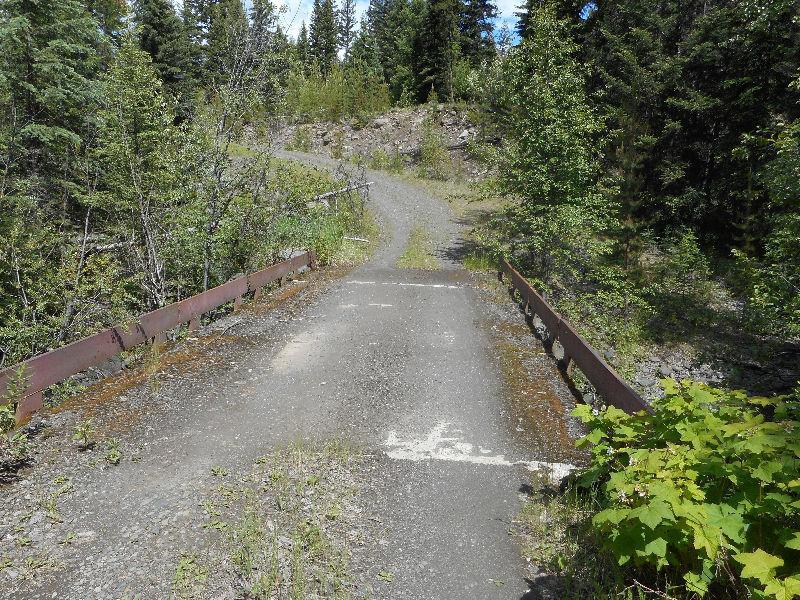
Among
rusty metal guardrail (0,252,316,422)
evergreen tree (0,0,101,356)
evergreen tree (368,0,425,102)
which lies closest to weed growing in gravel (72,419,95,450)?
rusty metal guardrail (0,252,316,422)

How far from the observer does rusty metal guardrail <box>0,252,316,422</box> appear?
5.29 meters

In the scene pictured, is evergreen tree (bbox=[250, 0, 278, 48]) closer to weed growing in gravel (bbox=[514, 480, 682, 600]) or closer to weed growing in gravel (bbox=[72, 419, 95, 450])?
weed growing in gravel (bbox=[72, 419, 95, 450])

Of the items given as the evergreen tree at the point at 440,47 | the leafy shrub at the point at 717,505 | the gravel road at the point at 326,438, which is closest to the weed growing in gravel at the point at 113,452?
the gravel road at the point at 326,438

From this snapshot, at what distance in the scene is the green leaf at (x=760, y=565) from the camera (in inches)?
79.5

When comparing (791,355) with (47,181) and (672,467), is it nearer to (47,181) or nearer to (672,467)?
(672,467)

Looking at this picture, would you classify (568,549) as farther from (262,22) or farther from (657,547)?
(262,22)

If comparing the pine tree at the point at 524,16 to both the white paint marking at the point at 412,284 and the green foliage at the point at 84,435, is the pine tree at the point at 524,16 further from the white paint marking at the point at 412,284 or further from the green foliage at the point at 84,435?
the green foliage at the point at 84,435

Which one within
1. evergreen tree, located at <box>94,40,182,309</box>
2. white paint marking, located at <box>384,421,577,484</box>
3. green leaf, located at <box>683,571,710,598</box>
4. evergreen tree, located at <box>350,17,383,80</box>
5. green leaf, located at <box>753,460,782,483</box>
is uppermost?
evergreen tree, located at <box>350,17,383,80</box>

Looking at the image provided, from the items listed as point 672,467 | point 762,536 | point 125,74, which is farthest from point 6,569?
point 125,74

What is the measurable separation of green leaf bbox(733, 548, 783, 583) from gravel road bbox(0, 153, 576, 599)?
1798 millimetres

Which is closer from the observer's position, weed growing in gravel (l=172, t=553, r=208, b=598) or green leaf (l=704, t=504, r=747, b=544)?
green leaf (l=704, t=504, r=747, b=544)

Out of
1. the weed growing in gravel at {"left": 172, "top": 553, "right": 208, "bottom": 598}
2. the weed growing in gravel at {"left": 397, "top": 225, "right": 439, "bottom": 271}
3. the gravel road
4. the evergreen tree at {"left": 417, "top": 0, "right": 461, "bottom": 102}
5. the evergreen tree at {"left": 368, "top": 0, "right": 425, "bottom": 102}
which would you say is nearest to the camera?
the weed growing in gravel at {"left": 172, "top": 553, "right": 208, "bottom": 598}

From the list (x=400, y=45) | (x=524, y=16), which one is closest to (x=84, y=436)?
(x=524, y=16)

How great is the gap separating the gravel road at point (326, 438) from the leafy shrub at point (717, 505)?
125 centimetres
